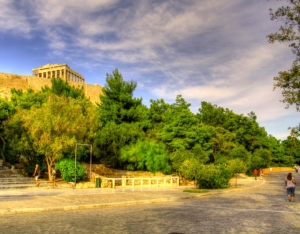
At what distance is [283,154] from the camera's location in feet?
358

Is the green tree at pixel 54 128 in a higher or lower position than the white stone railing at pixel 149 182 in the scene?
higher

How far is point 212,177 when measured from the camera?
1155 inches

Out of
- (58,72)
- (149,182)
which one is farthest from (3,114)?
(58,72)

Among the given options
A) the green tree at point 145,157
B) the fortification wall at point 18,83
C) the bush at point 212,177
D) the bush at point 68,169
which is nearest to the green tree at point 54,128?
the bush at point 68,169

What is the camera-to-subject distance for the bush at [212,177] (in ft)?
94.3

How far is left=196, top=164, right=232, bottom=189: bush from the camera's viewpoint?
2873cm

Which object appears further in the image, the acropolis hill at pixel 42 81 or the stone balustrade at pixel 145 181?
the acropolis hill at pixel 42 81

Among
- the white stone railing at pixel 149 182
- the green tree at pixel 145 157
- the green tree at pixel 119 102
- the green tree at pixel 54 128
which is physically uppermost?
the green tree at pixel 119 102

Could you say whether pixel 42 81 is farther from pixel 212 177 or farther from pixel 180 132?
pixel 212 177

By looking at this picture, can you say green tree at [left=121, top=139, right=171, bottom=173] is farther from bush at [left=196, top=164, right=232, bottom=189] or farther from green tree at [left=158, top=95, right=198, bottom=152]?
bush at [left=196, top=164, right=232, bottom=189]

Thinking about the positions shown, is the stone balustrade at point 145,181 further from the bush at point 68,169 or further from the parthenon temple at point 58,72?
the parthenon temple at point 58,72

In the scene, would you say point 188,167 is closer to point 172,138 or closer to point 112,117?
point 172,138

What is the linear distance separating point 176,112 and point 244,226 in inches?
1460

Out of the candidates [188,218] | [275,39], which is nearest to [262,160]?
[275,39]
